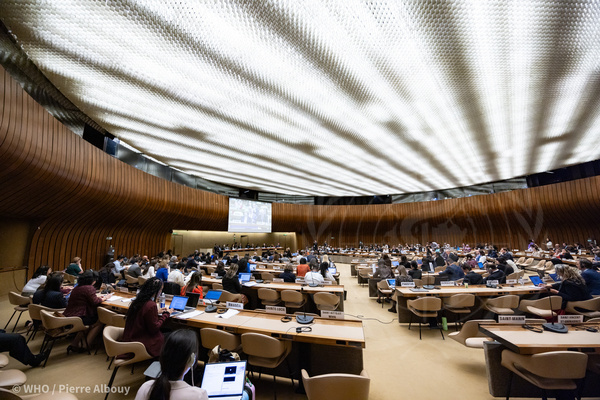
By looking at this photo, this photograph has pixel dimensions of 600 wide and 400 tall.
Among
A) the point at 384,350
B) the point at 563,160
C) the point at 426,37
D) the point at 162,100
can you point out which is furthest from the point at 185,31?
the point at 563,160

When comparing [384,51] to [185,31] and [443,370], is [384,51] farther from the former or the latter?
[443,370]

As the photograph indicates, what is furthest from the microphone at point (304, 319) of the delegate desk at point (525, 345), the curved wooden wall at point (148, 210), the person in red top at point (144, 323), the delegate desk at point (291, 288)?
the curved wooden wall at point (148, 210)

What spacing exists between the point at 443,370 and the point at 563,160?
50.6 ft

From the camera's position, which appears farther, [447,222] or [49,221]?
[447,222]

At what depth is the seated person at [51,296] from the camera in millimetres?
3980

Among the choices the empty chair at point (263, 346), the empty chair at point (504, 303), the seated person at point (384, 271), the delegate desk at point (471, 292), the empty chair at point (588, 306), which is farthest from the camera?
the seated person at point (384, 271)

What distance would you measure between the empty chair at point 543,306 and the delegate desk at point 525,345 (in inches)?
53.8

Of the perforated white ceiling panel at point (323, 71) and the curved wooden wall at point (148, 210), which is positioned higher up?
the perforated white ceiling panel at point (323, 71)

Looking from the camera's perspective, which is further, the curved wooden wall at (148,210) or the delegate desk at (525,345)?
the curved wooden wall at (148,210)

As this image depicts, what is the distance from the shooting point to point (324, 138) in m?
9.34

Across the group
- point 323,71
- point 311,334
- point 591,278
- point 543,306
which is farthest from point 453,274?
point 323,71

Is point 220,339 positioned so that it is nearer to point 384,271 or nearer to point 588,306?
point 384,271

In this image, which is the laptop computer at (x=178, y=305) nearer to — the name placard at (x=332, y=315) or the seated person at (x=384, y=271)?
the name placard at (x=332, y=315)

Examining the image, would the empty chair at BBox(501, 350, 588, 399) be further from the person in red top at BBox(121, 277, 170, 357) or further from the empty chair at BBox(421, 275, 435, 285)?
the empty chair at BBox(421, 275, 435, 285)
